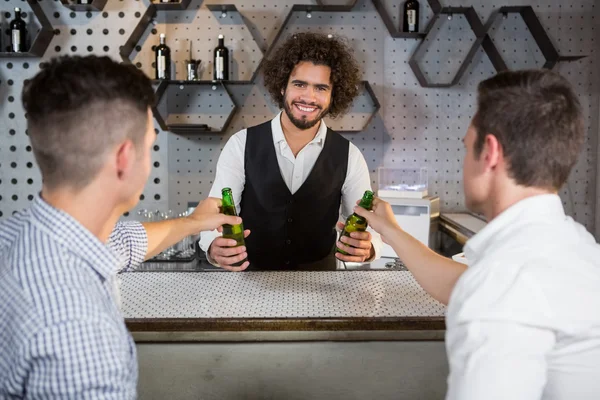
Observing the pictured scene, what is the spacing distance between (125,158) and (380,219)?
997mm

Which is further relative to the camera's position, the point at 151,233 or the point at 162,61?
the point at 162,61

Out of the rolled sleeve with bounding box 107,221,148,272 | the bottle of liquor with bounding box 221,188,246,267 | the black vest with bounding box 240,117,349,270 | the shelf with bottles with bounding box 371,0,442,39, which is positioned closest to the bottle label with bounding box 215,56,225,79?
the shelf with bottles with bounding box 371,0,442,39

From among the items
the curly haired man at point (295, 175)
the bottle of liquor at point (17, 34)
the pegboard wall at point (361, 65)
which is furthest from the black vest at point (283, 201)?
the bottle of liquor at point (17, 34)

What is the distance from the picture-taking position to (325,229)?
293cm

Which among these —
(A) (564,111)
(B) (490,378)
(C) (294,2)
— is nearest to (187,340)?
(B) (490,378)

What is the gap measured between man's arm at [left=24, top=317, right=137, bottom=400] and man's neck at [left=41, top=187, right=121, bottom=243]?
234 mm

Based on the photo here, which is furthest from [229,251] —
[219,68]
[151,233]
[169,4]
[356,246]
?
[169,4]

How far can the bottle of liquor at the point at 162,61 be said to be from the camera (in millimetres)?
4352

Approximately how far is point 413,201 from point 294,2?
1848 millimetres

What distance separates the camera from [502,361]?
931 mm

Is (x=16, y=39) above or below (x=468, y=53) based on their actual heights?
above

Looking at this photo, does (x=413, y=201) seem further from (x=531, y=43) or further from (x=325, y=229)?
(x=531, y=43)

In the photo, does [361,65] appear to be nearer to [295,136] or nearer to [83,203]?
[295,136]

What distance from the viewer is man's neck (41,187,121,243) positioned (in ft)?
3.65
